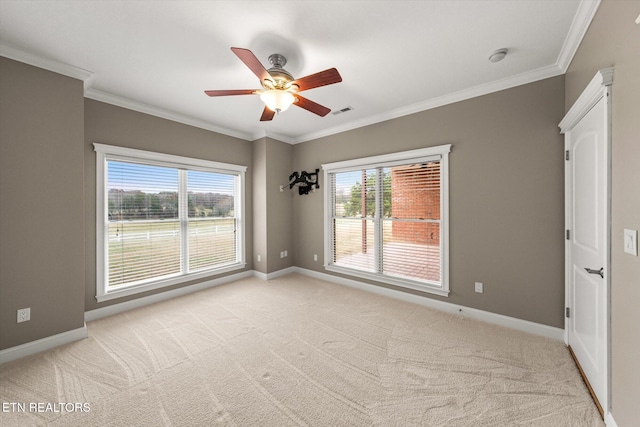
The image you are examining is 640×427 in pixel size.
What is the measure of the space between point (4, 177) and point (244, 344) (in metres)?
2.60

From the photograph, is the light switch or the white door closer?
the light switch

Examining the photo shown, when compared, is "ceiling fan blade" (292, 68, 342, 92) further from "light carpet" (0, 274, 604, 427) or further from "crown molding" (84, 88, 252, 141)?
"crown molding" (84, 88, 252, 141)

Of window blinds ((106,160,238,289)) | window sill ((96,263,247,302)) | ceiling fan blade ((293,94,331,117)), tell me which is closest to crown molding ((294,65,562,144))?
ceiling fan blade ((293,94,331,117))

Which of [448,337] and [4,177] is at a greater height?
[4,177]

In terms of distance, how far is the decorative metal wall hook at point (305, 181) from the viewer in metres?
4.62

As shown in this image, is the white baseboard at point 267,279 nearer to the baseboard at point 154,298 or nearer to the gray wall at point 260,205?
the baseboard at point 154,298

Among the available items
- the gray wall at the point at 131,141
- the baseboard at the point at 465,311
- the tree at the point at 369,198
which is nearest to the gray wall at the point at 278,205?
the gray wall at the point at 131,141

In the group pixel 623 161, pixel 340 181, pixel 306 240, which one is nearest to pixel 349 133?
pixel 340 181

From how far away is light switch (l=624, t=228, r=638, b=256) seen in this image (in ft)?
4.04

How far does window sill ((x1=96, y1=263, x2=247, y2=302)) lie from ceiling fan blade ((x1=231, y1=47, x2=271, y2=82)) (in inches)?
126

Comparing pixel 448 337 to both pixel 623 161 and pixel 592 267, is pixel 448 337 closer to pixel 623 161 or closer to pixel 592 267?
pixel 592 267

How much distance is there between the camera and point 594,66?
1696 millimetres

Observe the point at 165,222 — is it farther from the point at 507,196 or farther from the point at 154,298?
the point at 507,196

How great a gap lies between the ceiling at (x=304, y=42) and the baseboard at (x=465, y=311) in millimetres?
2580
